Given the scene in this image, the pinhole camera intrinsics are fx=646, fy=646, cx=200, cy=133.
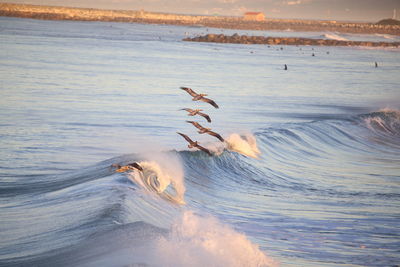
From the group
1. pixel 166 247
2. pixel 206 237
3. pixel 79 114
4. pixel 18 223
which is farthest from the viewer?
pixel 79 114

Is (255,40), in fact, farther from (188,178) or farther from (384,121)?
(188,178)

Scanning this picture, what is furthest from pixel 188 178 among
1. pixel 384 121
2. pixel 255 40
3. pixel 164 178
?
pixel 255 40

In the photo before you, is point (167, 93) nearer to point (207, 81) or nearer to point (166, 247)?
point (207, 81)

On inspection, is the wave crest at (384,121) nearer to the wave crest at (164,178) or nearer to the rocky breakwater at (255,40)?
the wave crest at (164,178)

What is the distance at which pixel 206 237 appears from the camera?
1163 centimetres

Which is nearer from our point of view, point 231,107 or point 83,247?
point 83,247

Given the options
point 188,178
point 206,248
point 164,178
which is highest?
point 206,248

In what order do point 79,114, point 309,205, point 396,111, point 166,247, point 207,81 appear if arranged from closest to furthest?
point 166,247 → point 309,205 → point 79,114 → point 396,111 → point 207,81

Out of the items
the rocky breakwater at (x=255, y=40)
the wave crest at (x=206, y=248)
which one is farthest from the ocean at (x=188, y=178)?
the rocky breakwater at (x=255, y=40)

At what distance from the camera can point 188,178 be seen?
19.1 metres

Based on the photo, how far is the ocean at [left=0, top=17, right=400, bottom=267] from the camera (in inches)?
453

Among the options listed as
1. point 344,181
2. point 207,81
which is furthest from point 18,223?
point 207,81

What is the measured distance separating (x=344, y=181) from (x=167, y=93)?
2037 centimetres

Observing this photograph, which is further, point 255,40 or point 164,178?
point 255,40
